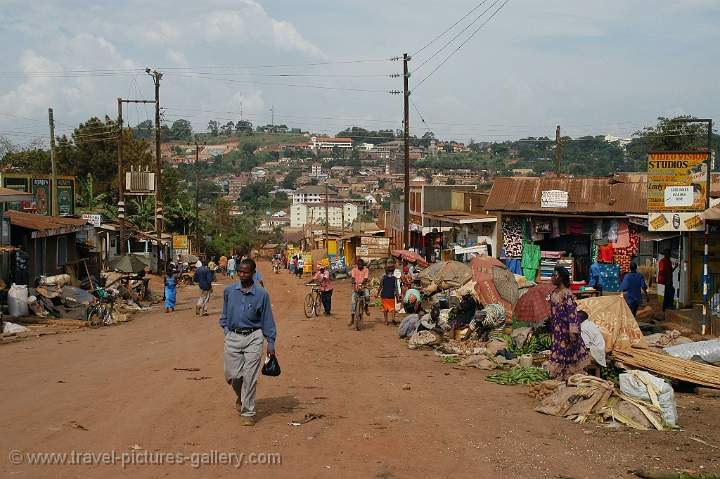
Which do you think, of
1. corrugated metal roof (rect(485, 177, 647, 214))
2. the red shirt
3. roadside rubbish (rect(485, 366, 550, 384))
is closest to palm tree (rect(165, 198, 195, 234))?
corrugated metal roof (rect(485, 177, 647, 214))

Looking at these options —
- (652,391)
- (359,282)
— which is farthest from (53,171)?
(652,391)

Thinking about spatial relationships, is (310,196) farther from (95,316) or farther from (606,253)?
(95,316)

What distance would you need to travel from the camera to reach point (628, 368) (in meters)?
12.0

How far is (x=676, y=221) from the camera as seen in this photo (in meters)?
18.6

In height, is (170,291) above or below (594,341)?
below

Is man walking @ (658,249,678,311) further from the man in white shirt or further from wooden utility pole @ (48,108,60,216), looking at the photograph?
wooden utility pole @ (48,108,60,216)

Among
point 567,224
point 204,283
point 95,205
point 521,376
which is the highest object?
point 95,205

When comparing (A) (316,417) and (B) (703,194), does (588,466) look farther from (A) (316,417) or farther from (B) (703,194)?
(B) (703,194)

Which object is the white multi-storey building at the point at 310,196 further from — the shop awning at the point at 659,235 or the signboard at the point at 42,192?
the shop awning at the point at 659,235

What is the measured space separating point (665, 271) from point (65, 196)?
29813 millimetres

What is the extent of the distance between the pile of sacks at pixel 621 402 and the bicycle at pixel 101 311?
14.6 m

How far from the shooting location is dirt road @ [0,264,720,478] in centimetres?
768

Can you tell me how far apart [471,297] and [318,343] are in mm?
3592

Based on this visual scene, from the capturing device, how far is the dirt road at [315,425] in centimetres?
768
